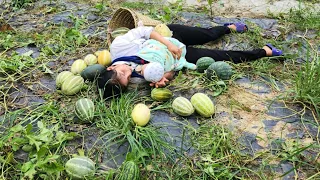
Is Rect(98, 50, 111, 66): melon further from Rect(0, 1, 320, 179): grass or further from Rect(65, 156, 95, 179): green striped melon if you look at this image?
Rect(65, 156, 95, 179): green striped melon

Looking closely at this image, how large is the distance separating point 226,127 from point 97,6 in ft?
11.6

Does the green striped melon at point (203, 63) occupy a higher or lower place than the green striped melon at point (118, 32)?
lower

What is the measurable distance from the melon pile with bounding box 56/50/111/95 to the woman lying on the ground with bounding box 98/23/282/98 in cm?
10

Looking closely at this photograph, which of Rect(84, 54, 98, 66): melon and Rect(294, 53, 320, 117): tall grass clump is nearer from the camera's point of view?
Rect(294, 53, 320, 117): tall grass clump

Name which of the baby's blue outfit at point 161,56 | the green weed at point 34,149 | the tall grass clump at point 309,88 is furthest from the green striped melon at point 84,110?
the tall grass clump at point 309,88

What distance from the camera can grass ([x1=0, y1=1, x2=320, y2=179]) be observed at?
271 centimetres

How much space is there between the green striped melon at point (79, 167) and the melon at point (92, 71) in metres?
1.20

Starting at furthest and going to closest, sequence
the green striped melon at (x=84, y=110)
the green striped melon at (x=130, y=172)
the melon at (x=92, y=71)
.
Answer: the melon at (x=92, y=71), the green striped melon at (x=84, y=110), the green striped melon at (x=130, y=172)

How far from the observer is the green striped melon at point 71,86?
11.9 ft

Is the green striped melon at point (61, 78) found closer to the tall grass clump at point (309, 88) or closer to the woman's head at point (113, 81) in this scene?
the woman's head at point (113, 81)

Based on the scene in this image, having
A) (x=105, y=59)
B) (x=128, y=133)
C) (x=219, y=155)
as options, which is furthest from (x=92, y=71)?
(x=219, y=155)

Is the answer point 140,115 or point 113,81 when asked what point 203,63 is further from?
point 140,115

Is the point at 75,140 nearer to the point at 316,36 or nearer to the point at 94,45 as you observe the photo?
the point at 94,45

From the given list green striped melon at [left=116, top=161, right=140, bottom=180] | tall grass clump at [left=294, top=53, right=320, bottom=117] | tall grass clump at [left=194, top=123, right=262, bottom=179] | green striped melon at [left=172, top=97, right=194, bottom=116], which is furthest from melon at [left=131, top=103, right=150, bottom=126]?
tall grass clump at [left=294, top=53, right=320, bottom=117]
